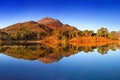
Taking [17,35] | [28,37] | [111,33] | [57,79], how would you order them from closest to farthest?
1. [57,79]
2. [111,33]
3. [17,35]
4. [28,37]

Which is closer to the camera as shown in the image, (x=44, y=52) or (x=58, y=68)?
(x=58, y=68)

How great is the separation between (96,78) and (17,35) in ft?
424

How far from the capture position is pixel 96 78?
15.0 meters

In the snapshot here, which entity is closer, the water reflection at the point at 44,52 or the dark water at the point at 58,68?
the dark water at the point at 58,68

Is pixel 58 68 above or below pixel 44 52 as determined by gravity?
above

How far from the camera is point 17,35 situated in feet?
463

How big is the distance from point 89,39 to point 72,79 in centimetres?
11029

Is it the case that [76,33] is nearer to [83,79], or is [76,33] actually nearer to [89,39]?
[89,39]

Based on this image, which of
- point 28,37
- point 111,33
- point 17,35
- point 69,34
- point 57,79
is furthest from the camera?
point 28,37

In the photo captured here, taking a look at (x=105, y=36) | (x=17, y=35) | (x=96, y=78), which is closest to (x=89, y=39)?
(x=105, y=36)

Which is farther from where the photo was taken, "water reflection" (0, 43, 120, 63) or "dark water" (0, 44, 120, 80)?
"water reflection" (0, 43, 120, 63)

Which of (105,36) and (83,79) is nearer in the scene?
(83,79)

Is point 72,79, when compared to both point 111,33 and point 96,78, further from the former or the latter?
point 111,33

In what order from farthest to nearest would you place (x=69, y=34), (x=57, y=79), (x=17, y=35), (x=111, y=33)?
(x=17, y=35) → (x=69, y=34) → (x=111, y=33) → (x=57, y=79)
